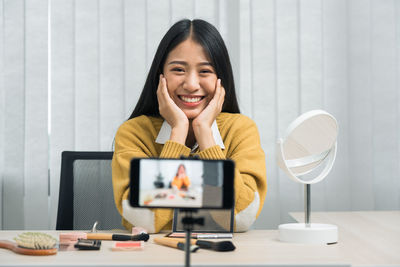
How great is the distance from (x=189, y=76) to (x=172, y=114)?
0.12 m

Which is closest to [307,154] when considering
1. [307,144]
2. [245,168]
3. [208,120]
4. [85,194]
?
[307,144]

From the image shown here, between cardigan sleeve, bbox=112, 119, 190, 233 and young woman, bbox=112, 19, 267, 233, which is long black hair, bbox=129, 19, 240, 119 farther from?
cardigan sleeve, bbox=112, 119, 190, 233

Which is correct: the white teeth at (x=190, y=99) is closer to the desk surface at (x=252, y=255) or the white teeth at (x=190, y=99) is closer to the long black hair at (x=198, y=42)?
the long black hair at (x=198, y=42)

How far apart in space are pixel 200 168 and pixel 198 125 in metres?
0.69

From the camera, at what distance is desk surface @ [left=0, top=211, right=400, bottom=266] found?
2.49 feet

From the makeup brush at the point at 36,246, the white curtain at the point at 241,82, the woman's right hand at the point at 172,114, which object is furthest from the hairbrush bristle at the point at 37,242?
the white curtain at the point at 241,82

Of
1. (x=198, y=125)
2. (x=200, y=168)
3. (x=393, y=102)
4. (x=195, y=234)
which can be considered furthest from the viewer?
(x=393, y=102)

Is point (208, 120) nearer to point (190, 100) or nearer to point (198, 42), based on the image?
point (190, 100)

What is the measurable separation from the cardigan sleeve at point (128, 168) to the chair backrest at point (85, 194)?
282mm

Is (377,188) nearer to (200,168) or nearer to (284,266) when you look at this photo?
(284,266)

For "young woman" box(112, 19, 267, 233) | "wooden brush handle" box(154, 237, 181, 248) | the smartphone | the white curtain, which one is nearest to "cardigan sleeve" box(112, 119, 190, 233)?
"young woman" box(112, 19, 267, 233)

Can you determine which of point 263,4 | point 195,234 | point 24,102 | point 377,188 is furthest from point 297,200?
point 24,102

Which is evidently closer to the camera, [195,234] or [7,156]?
[195,234]

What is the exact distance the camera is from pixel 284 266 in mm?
740
